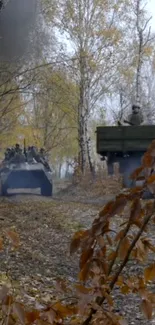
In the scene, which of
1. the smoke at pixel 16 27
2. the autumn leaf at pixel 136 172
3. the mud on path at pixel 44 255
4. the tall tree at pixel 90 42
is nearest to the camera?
the autumn leaf at pixel 136 172

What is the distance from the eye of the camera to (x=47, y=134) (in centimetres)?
4275

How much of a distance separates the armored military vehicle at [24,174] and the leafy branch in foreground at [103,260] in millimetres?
17546

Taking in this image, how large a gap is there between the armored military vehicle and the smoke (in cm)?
930

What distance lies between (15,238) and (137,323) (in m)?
2.75

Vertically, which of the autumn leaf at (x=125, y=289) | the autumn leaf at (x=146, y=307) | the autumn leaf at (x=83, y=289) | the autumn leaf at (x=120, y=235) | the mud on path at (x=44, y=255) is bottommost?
the mud on path at (x=44, y=255)

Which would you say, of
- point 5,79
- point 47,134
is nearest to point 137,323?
point 5,79

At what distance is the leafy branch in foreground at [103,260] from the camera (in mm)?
2086

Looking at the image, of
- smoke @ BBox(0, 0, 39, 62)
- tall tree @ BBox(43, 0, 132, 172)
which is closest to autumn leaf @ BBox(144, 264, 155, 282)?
smoke @ BBox(0, 0, 39, 62)

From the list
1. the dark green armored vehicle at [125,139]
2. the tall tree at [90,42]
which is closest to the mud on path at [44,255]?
the dark green armored vehicle at [125,139]

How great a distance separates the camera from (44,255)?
26.0 ft

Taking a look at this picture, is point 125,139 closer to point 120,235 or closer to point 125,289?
point 125,289

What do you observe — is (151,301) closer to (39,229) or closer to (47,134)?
(39,229)

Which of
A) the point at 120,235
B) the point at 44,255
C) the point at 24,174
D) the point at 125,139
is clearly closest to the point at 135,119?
the point at 125,139

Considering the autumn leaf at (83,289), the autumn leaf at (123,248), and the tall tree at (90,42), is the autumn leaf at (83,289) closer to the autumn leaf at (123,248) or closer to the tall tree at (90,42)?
the autumn leaf at (123,248)
